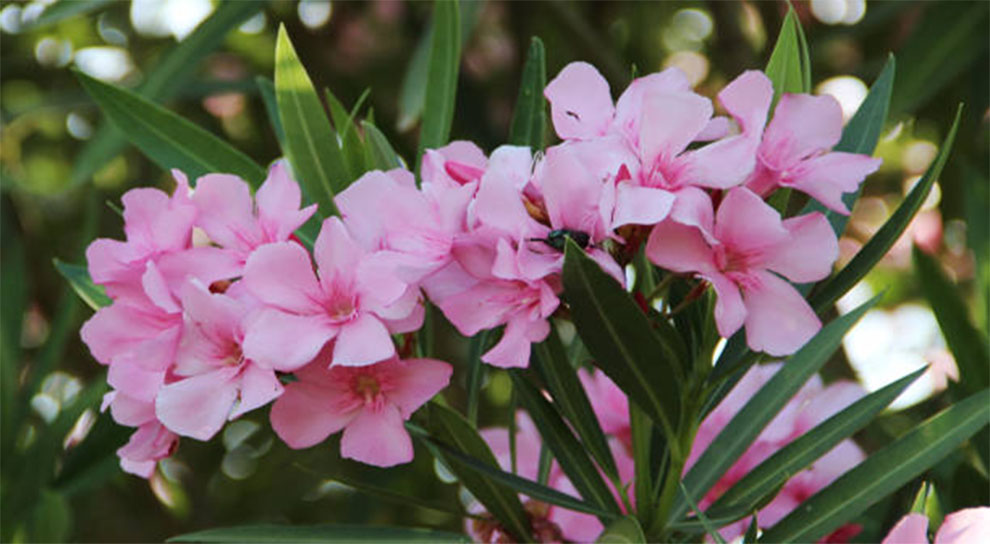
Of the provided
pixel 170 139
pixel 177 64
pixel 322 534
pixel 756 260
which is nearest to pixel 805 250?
pixel 756 260

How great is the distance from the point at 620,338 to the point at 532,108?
0.29 metres

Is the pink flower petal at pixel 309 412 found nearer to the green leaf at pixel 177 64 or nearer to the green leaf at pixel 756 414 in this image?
the green leaf at pixel 756 414

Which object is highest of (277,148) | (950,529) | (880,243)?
(880,243)

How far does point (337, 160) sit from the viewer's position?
948mm

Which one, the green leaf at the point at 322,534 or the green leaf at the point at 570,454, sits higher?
the green leaf at the point at 570,454

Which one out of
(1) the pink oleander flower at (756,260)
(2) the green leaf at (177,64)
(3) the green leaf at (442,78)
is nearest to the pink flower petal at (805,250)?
(1) the pink oleander flower at (756,260)

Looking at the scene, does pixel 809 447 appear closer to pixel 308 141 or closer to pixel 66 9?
pixel 308 141

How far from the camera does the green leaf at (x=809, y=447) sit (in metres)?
0.91

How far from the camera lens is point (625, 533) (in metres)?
0.83

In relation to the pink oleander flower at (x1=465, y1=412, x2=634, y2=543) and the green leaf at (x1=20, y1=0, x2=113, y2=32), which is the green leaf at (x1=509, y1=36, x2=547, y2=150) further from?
the green leaf at (x1=20, y1=0, x2=113, y2=32)

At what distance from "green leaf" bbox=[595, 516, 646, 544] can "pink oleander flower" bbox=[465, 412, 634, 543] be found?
0.12 m

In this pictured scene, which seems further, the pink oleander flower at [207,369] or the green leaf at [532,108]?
the green leaf at [532,108]

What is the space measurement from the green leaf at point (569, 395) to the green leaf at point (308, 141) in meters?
0.17

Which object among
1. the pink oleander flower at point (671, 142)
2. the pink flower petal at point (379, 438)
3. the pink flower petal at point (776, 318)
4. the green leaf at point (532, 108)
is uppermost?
the pink oleander flower at point (671, 142)
